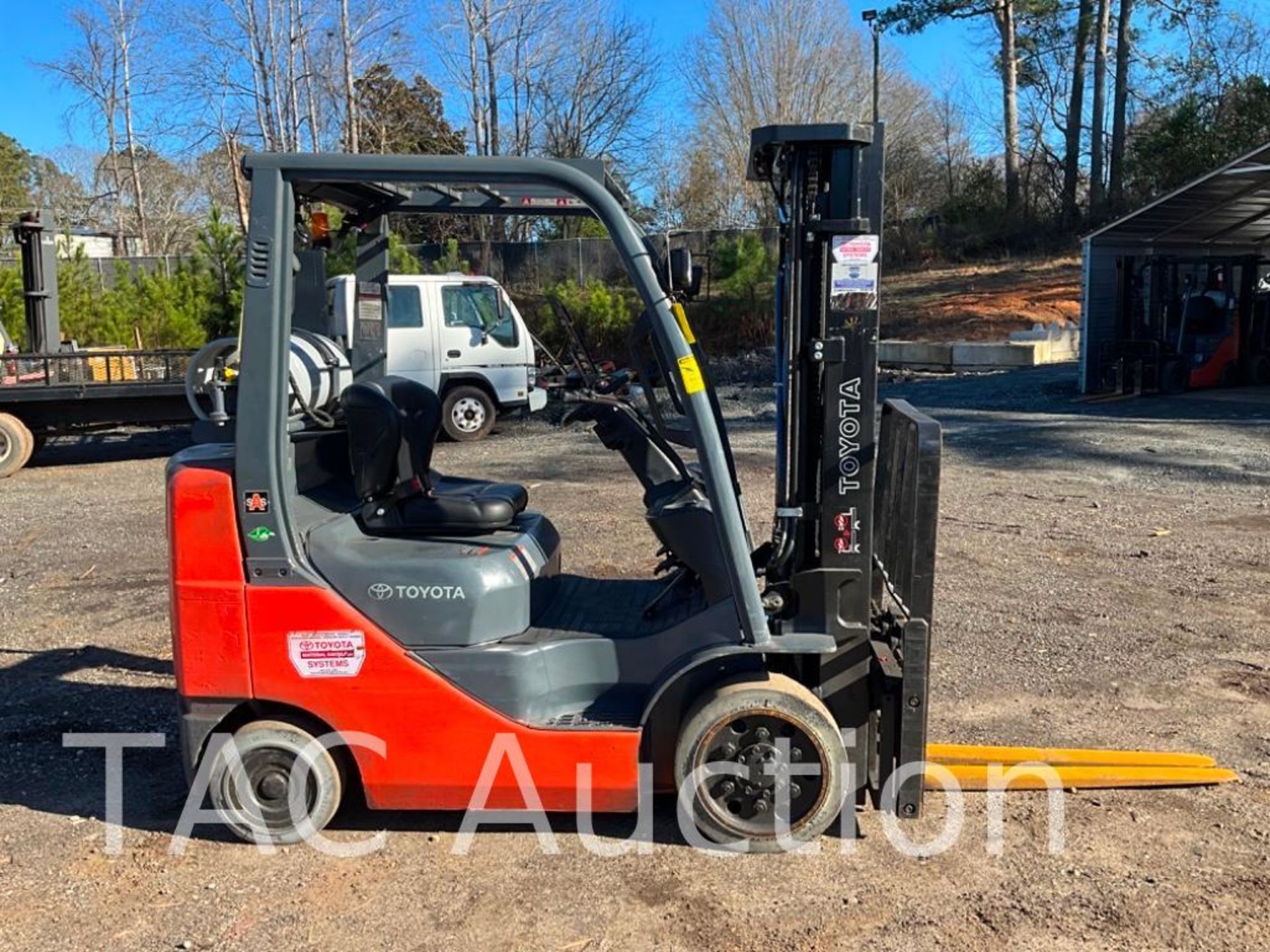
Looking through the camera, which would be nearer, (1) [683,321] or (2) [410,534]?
(1) [683,321]

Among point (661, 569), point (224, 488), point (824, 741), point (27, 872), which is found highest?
point (224, 488)

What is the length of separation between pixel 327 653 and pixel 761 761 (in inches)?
62.2

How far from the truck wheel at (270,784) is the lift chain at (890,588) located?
7.22 feet

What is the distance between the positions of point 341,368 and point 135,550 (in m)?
5.58

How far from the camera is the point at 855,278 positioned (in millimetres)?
3756

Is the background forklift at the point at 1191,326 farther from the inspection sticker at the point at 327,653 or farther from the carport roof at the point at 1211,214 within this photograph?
the inspection sticker at the point at 327,653

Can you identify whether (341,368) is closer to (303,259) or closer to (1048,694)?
(303,259)

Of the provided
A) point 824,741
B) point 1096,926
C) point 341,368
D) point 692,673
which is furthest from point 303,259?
point 1096,926

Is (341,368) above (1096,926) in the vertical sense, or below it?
above

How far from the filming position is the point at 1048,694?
545 cm

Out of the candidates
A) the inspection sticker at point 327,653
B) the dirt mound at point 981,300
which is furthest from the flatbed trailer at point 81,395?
the dirt mound at point 981,300

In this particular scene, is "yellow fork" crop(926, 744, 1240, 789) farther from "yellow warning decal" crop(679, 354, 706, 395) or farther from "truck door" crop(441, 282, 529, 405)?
"truck door" crop(441, 282, 529, 405)

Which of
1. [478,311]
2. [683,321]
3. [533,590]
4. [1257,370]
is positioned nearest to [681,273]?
[683,321]

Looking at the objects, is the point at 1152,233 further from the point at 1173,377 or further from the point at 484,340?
the point at 484,340
